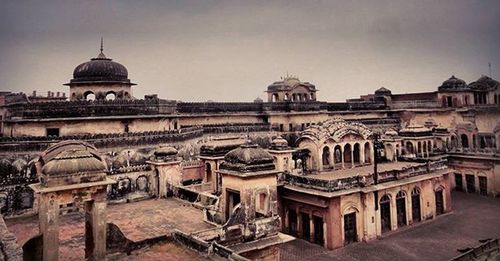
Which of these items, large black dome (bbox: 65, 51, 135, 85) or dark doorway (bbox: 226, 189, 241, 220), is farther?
large black dome (bbox: 65, 51, 135, 85)

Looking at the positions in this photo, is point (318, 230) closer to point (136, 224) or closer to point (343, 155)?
point (343, 155)

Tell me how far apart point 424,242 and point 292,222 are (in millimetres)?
6696

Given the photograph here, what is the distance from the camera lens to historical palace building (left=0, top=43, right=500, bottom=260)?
11570 millimetres

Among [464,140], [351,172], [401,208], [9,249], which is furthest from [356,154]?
[9,249]

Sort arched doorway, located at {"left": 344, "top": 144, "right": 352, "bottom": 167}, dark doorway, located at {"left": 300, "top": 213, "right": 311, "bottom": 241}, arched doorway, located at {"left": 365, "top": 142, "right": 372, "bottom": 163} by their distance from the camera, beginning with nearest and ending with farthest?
1. dark doorway, located at {"left": 300, "top": 213, "right": 311, "bottom": 241}
2. arched doorway, located at {"left": 344, "top": 144, "right": 352, "bottom": 167}
3. arched doorway, located at {"left": 365, "top": 142, "right": 372, "bottom": 163}

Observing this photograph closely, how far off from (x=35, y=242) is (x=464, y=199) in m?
27.8

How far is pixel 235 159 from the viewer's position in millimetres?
14172

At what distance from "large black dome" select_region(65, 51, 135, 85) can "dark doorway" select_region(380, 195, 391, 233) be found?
18.5 m

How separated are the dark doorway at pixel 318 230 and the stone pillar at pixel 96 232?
37.2 feet

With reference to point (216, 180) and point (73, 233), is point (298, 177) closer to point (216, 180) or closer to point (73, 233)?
point (216, 180)

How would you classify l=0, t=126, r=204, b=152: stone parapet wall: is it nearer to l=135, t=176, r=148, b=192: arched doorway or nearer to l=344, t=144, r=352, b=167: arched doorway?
l=135, t=176, r=148, b=192: arched doorway

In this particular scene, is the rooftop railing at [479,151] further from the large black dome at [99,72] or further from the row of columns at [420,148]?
the large black dome at [99,72]

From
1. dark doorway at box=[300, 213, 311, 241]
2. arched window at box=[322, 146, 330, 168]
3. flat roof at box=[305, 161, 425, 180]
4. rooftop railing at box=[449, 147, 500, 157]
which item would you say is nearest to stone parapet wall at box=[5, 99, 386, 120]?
arched window at box=[322, 146, 330, 168]

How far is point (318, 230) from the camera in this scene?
18969 mm
